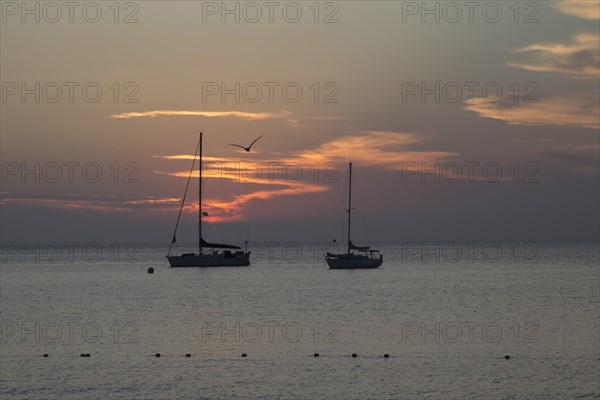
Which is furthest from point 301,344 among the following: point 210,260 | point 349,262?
point 349,262

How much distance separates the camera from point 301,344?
182 ft

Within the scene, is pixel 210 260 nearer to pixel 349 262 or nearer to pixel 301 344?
pixel 349 262

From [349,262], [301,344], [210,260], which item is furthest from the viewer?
[349,262]

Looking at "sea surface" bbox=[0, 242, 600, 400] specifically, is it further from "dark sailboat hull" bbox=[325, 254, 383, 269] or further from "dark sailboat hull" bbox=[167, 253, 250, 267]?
"dark sailboat hull" bbox=[325, 254, 383, 269]

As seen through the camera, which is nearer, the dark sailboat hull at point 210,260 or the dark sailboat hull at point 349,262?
the dark sailboat hull at point 210,260

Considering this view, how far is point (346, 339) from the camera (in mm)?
58094

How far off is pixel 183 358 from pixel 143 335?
11936mm

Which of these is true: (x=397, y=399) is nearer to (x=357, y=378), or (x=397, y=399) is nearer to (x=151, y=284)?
(x=357, y=378)

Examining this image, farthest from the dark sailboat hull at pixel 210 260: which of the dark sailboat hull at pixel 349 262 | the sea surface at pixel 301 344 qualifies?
the sea surface at pixel 301 344

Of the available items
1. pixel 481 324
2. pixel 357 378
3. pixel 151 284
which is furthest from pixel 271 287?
pixel 357 378

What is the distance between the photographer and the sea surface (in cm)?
4169

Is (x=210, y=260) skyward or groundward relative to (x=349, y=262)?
skyward

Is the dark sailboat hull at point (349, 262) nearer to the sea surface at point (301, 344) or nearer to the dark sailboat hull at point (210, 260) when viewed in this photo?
the dark sailboat hull at point (210, 260)

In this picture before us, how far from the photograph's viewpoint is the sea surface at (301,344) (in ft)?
137
